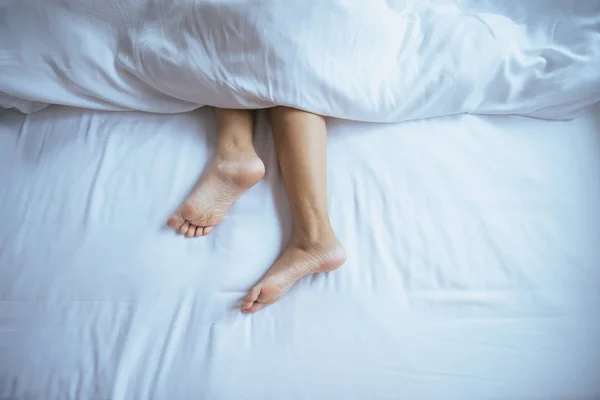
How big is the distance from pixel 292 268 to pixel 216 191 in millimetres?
190

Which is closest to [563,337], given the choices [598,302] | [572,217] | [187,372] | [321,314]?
[598,302]

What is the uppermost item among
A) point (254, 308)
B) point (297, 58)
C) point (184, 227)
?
point (297, 58)

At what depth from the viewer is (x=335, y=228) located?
2.55 ft

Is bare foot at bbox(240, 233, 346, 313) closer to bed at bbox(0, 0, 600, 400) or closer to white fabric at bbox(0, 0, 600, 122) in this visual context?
bed at bbox(0, 0, 600, 400)

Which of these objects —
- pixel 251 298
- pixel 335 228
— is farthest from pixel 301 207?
pixel 251 298

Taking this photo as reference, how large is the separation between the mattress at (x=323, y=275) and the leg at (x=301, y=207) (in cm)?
3

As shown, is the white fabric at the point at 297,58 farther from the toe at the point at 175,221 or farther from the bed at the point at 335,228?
the toe at the point at 175,221

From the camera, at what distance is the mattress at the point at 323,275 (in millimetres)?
661

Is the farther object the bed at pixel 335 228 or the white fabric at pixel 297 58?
the white fabric at pixel 297 58

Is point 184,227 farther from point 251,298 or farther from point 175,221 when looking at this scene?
point 251,298

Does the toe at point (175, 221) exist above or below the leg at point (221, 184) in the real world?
below

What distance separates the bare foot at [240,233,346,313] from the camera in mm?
703

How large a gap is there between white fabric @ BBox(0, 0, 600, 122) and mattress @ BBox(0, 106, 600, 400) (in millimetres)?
54

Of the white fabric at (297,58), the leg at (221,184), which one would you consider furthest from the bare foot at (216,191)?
the white fabric at (297,58)
